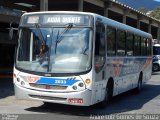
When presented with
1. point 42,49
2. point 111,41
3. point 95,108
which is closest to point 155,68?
point 111,41

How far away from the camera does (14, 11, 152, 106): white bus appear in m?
11.7

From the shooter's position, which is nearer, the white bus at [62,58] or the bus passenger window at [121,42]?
the white bus at [62,58]

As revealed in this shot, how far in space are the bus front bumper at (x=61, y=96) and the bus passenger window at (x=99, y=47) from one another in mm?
964

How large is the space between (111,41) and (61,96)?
124 inches

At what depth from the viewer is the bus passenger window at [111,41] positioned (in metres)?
13.6

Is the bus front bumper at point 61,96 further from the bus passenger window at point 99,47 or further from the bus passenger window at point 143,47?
the bus passenger window at point 143,47

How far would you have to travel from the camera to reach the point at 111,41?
46.0 ft

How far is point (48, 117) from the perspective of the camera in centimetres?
1141

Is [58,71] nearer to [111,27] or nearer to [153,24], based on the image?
[111,27]

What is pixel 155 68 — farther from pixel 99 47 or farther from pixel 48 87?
pixel 48 87

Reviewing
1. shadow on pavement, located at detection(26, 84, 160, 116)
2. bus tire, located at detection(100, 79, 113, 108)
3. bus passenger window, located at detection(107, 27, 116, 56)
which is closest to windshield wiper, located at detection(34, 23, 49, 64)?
shadow on pavement, located at detection(26, 84, 160, 116)

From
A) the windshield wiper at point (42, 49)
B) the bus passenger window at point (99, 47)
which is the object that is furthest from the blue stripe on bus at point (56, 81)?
the bus passenger window at point (99, 47)

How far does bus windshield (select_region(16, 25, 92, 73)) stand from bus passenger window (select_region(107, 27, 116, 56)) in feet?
5.61

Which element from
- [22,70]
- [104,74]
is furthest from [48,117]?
[104,74]
